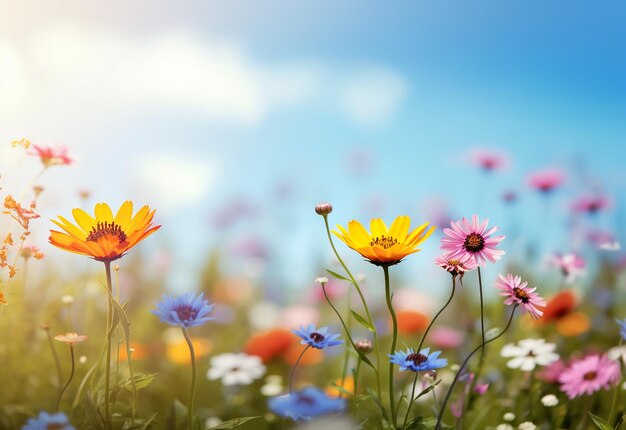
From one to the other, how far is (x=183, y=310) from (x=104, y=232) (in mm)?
182

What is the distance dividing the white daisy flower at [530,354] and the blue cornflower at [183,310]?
797 mm

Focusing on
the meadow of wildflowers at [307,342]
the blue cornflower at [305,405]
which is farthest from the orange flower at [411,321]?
the blue cornflower at [305,405]

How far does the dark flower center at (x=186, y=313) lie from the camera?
1.12m

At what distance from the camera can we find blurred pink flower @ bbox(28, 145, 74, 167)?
1468 millimetres

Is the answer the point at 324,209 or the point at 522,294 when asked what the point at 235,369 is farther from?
the point at 522,294

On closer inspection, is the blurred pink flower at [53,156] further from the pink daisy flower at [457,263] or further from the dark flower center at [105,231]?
the pink daisy flower at [457,263]

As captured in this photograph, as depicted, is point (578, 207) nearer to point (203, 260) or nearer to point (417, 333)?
point (417, 333)

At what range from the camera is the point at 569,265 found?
191cm

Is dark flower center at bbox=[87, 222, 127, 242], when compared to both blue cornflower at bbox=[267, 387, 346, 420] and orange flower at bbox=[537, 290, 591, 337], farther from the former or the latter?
orange flower at bbox=[537, 290, 591, 337]

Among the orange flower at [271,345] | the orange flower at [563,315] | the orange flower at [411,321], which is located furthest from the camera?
the orange flower at [411,321]

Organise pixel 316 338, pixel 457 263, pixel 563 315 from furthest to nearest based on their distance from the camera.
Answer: pixel 563 315 < pixel 316 338 < pixel 457 263

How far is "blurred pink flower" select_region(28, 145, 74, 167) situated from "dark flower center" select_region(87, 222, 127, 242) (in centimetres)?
39

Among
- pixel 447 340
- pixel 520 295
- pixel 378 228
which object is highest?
pixel 447 340

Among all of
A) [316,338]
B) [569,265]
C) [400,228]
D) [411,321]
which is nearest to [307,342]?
[316,338]
